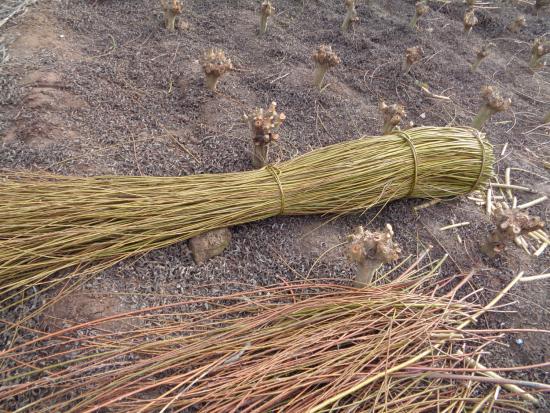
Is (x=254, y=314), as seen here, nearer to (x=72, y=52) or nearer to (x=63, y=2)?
(x=72, y=52)

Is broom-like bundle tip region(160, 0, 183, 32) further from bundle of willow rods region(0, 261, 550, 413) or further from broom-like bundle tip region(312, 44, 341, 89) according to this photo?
bundle of willow rods region(0, 261, 550, 413)

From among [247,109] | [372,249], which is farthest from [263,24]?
[372,249]

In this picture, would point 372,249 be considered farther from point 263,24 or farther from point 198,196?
point 263,24

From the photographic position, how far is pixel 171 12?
104 inches

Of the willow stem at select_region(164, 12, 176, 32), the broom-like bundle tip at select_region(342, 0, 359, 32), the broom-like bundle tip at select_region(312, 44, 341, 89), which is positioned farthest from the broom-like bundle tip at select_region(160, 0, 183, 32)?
the broom-like bundle tip at select_region(342, 0, 359, 32)

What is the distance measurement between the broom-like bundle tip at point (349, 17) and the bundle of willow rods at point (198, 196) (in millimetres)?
1598

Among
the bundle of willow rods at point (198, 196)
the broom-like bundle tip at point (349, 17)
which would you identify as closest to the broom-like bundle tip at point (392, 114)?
the bundle of willow rods at point (198, 196)

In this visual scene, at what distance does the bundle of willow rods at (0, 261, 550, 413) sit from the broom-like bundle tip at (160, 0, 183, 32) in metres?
2.11

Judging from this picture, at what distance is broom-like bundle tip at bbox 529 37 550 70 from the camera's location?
2.98 m

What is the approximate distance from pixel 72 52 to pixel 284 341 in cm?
227

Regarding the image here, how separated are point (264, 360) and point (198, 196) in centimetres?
71

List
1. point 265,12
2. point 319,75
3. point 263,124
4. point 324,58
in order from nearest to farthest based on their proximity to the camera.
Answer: point 263,124 < point 324,58 < point 319,75 < point 265,12

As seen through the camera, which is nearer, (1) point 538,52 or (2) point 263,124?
(2) point 263,124

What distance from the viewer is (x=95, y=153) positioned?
183 cm
